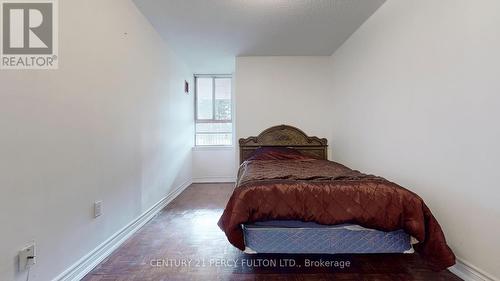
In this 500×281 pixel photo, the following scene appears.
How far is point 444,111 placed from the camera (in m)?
1.84

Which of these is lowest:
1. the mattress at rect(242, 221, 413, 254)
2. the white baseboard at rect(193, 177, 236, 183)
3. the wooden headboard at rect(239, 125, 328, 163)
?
the white baseboard at rect(193, 177, 236, 183)

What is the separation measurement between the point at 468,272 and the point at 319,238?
3.18 feet

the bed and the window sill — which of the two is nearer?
the bed

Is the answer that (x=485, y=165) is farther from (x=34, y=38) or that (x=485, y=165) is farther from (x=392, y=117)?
(x=34, y=38)

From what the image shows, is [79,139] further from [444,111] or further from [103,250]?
[444,111]

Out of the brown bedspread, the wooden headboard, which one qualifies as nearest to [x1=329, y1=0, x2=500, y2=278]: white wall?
the brown bedspread

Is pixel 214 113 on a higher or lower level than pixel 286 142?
higher

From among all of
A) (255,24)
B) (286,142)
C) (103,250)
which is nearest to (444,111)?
(255,24)

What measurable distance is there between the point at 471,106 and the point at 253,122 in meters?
3.04

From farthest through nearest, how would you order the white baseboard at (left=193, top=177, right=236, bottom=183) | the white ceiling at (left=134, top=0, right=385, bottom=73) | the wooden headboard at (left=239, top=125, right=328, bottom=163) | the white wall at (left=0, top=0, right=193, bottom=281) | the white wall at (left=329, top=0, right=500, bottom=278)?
the white baseboard at (left=193, top=177, right=236, bottom=183), the wooden headboard at (left=239, top=125, right=328, bottom=163), the white ceiling at (left=134, top=0, right=385, bottom=73), the white wall at (left=329, top=0, right=500, bottom=278), the white wall at (left=0, top=0, right=193, bottom=281)

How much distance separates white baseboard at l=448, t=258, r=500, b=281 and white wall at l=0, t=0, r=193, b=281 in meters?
2.60

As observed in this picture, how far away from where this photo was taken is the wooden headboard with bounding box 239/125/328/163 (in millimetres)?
4258

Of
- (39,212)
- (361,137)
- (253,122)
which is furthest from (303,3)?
(39,212)

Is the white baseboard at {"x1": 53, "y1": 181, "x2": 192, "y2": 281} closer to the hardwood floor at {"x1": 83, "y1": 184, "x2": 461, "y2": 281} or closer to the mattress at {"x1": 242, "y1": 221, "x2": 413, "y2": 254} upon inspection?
the hardwood floor at {"x1": 83, "y1": 184, "x2": 461, "y2": 281}
